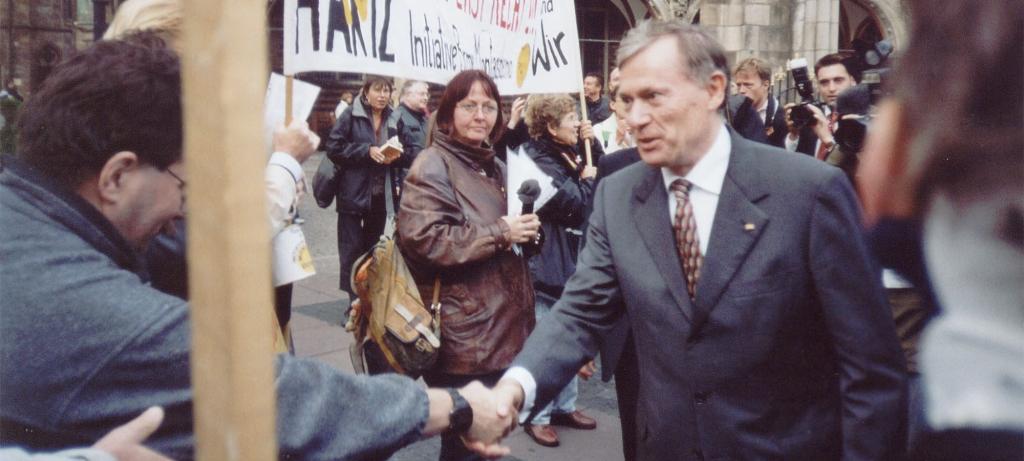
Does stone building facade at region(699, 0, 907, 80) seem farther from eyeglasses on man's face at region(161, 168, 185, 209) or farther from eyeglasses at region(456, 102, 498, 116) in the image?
eyeglasses on man's face at region(161, 168, 185, 209)

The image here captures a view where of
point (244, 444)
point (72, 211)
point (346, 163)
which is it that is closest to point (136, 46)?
point (72, 211)

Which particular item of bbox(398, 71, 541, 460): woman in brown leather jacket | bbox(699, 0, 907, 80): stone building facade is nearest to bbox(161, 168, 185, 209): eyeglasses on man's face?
bbox(398, 71, 541, 460): woman in brown leather jacket

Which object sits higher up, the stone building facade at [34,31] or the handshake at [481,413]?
the stone building facade at [34,31]

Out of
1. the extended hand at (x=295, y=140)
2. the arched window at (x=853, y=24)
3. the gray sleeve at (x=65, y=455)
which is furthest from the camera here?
the arched window at (x=853, y=24)

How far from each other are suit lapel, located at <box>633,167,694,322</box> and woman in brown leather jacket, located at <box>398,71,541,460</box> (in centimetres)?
132

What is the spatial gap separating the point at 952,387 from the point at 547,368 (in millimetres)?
1648

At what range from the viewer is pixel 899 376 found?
6.66 ft

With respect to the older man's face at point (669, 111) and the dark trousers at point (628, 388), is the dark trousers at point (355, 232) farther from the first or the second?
the older man's face at point (669, 111)

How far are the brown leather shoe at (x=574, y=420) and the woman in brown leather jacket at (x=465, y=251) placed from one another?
122 cm

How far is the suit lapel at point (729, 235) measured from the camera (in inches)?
83.2

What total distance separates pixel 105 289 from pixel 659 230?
4.23 ft

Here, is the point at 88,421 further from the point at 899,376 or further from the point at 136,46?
the point at 899,376

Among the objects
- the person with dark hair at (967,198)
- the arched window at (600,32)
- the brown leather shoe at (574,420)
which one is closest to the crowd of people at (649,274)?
the person with dark hair at (967,198)

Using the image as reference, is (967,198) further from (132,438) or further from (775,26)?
(775,26)
